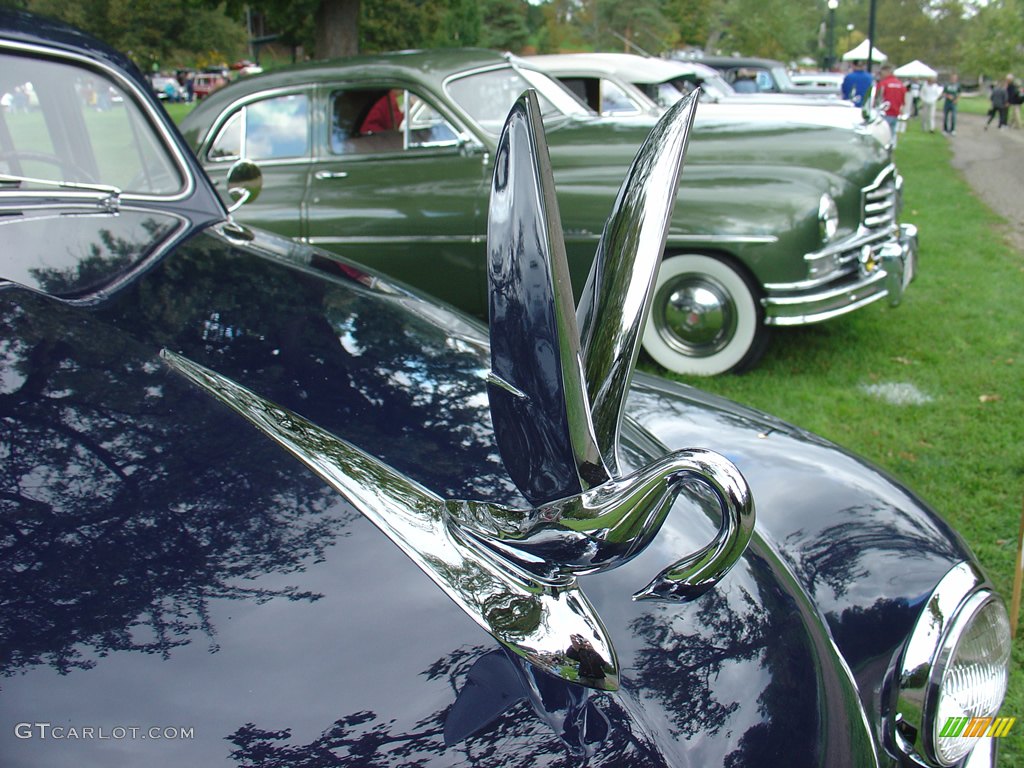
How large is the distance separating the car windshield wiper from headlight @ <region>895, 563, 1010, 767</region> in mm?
1907

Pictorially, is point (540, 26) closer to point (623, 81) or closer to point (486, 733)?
point (623, 81)

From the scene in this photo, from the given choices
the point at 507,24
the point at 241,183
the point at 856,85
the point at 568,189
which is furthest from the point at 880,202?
the point at 507,24

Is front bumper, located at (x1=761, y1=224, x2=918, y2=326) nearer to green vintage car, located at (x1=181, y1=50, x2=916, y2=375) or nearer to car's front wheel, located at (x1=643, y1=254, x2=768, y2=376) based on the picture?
green vintage car, located at (x1=181, y1=50, x2=916, y2=375)

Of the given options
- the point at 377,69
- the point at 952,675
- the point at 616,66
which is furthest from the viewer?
the point at 616,66

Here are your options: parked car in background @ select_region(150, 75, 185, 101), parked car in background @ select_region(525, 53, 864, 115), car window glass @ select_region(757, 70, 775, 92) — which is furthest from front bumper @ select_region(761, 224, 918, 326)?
parked car in background @ select_region(150, 75, 185, 101)

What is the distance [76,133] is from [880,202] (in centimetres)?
486

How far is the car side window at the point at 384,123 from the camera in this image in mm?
5582

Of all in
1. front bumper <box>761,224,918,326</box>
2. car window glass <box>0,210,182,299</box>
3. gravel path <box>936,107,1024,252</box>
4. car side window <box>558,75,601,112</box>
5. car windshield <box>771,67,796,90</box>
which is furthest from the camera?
car windshield <box>771,67,796,90</box>

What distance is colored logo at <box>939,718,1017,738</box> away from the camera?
4.75ft

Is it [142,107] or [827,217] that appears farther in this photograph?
[827,217]

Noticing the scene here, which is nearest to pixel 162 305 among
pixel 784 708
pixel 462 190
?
pixel 784 708

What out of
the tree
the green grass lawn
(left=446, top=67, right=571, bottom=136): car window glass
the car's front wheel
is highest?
the tree

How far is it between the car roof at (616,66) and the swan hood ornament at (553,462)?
287 inches

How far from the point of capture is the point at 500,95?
232 inches
